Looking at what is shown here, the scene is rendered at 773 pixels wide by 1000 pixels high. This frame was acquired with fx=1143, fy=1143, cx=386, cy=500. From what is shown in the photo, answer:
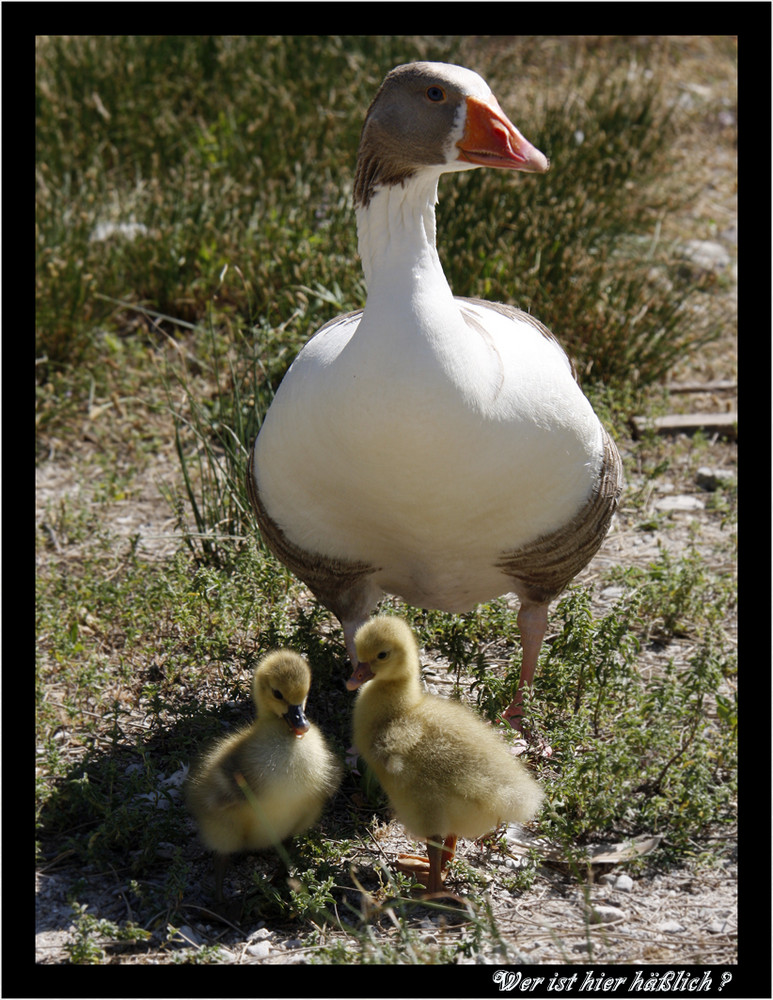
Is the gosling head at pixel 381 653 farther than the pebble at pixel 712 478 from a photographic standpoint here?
No

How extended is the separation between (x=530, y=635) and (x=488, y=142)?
175 centimetres

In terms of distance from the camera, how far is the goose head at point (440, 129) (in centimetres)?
348

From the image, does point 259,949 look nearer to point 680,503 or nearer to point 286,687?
point 286,687

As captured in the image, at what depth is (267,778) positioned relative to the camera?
3.33 meters

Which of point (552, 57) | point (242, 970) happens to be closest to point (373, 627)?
point (242, 970)

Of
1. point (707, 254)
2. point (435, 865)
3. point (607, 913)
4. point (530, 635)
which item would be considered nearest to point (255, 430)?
point (530, 635)

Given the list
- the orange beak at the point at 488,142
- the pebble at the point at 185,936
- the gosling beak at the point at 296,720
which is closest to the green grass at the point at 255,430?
the pebble at the point at 185,936

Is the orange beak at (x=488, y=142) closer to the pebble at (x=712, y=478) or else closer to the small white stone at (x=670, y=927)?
the small white stone at (x=670, y=927)

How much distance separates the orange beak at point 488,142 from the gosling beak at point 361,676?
159cm

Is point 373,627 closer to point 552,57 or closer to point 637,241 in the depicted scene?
point 637,241

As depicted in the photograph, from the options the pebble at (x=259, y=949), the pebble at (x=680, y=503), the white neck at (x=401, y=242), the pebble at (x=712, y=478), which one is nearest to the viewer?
the pebble at (x=259, y=949)

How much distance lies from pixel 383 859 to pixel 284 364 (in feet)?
9.93

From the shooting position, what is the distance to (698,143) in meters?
9.36

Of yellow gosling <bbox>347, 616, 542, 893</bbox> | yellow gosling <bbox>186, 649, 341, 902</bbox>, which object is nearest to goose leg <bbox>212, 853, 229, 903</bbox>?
yellow gosling <bbox>186, 649, 341, 902</bbox>
